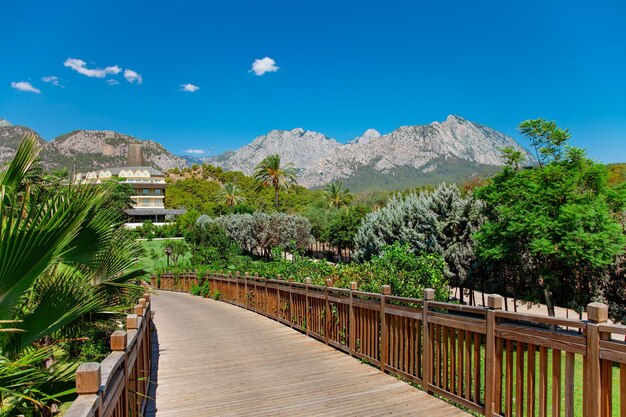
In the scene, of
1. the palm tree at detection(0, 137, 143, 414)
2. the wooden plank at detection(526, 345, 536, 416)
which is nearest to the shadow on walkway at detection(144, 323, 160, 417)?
the palm tree at detection(0, 137, 143, 414)

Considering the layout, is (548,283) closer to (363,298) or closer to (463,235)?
(463,235)

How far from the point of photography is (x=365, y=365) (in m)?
6.74

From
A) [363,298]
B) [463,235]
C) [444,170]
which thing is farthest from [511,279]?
[444,170]

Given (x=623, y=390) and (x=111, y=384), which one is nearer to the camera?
(x=111, y=384)

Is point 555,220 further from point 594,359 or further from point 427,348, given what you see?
point 594,359

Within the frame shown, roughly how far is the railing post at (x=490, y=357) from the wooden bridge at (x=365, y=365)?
0.4 inches

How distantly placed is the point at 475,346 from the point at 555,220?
12.2 m

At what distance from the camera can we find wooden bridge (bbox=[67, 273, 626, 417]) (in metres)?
3.26

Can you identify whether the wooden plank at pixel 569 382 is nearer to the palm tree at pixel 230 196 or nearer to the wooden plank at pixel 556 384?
the wooden plank at pixel 556 384

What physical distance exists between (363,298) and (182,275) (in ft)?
71.8

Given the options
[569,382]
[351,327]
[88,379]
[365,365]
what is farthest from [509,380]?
[88,379]

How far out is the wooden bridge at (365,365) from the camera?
3.26 metres

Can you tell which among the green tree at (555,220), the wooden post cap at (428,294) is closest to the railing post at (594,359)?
the wooden post cap at (428,294)

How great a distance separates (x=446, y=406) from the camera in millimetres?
4938
